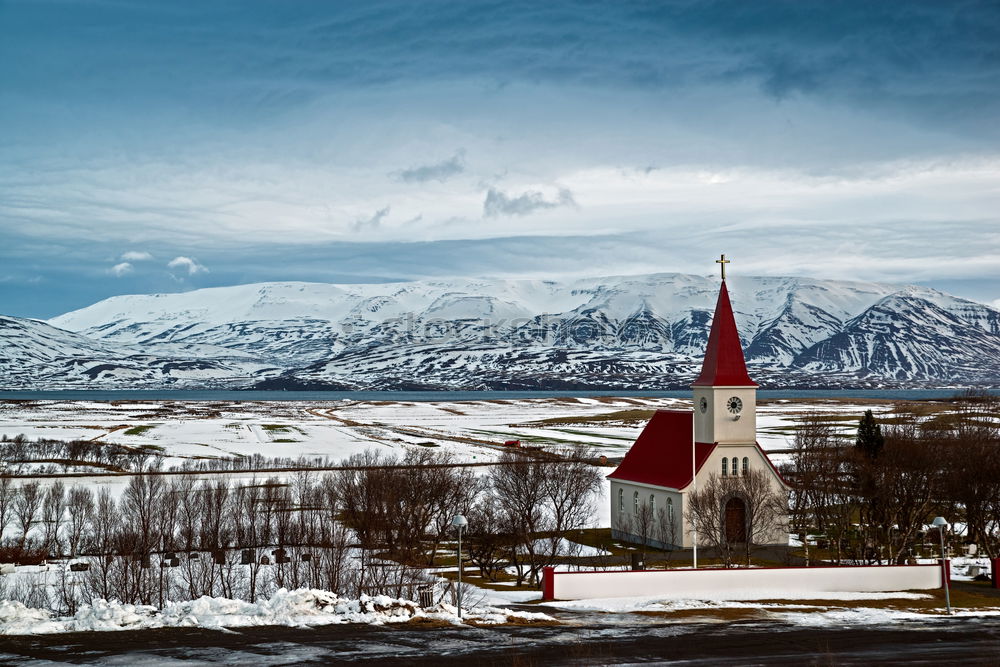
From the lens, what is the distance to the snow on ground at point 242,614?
29.6 metres

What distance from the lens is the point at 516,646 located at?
29.4m

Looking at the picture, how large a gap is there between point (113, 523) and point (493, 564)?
72.1 ft

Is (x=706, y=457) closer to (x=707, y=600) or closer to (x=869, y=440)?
(x=869, y=440)

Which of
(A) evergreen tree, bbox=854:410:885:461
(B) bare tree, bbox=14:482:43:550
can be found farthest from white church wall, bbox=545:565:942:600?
(B) bare tree, bbox=14:482:43:550

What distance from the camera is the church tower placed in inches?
2298

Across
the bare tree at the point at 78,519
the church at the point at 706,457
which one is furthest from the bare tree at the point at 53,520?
the church at the point at 706,457

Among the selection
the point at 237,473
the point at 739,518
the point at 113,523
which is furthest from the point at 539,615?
the point at 237,473

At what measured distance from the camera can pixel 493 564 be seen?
174ft

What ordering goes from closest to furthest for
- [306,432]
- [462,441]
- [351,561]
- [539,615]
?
[539,615], [351,561], [462,441], [306,432]

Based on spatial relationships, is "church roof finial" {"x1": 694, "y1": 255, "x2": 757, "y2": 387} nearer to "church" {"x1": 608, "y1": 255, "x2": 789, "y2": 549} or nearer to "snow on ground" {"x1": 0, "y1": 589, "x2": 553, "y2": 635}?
"church" {"x1": 608, "y1": 255, "x2": 789, "y2": 549}

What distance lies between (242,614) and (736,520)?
33702 millimetres

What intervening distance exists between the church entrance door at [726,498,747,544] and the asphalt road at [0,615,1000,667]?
22555 millimetres

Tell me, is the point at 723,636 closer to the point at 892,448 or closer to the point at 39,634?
the point at 39,634

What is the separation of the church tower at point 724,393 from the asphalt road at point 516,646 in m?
25.4
